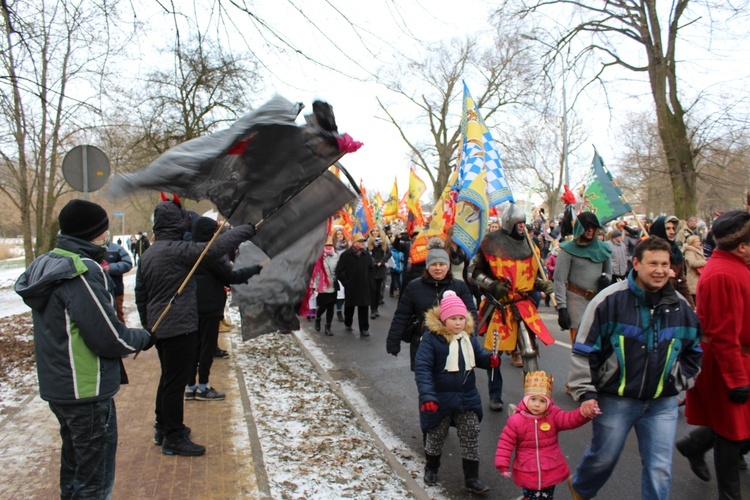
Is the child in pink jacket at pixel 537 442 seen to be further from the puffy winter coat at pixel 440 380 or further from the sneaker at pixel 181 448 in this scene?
the sneaker at pixel 181 448

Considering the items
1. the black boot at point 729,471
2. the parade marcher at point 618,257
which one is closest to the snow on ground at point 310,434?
the black boot at point 729,471

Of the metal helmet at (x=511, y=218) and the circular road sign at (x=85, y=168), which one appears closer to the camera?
the metal helmet at (x=511, y=218)

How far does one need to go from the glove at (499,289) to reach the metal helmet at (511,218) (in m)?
0.59

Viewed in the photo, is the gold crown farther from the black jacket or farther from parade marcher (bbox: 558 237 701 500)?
the black jacket

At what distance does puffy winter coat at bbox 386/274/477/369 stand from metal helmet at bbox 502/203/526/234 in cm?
123

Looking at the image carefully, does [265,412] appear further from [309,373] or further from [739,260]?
[739,260]

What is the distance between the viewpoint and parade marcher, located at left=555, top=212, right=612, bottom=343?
586cm

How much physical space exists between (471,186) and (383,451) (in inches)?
120

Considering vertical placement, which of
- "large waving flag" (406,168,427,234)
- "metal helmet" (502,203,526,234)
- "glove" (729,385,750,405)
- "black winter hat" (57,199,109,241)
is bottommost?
"glove" (729,385,750,405)

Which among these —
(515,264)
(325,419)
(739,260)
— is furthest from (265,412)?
(739,260)

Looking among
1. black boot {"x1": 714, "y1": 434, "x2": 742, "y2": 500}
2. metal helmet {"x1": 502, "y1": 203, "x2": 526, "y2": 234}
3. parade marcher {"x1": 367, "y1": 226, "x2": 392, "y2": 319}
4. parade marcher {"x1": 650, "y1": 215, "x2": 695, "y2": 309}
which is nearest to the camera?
black boot {"x1": 714, "y1": 434, "x2": 742, "y2": 500}

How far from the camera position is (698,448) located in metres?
3.92

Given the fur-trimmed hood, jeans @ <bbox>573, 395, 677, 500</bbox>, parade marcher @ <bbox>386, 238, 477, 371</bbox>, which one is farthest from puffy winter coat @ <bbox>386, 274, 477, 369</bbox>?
jeans @ <bbox>573, 395, 677, 500</bbox>

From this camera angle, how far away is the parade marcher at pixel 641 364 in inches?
122
